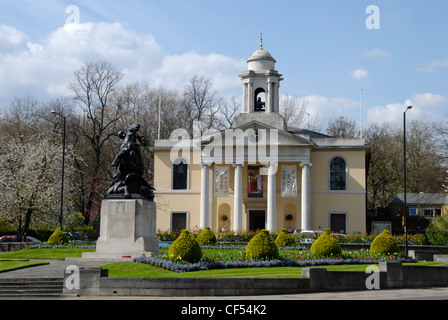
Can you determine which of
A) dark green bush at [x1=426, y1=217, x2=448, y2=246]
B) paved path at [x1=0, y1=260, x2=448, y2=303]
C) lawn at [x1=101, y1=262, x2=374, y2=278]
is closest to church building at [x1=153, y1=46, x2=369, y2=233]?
dark green bush at [x1=426, y1=217, x2=448, y2=246]

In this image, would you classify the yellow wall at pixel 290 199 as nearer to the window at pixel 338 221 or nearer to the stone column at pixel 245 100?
the window at pixel 338 221

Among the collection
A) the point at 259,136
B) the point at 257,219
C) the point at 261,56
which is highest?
the point at 261,56

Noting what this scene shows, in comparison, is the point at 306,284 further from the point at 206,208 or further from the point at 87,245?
the point at 206,208

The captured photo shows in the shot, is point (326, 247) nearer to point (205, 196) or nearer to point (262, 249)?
point (262, 249)

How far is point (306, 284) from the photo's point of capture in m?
21.4

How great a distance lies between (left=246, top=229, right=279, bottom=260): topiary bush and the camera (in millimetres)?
26109

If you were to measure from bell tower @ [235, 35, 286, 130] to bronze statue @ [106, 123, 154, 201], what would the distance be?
31.6m

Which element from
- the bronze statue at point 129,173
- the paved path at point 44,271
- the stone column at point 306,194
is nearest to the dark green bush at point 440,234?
the stone column at point 306,194

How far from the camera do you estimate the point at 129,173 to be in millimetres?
28484

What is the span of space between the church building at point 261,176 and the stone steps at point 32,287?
35.2 meters

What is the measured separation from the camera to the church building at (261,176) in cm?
5722

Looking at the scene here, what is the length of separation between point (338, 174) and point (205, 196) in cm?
1226

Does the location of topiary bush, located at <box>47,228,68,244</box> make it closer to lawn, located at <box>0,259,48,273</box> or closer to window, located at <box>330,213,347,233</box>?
lawn, located at <box>0,259,48,273</box>

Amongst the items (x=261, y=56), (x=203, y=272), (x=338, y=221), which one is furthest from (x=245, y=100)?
(x=203, y=272)
